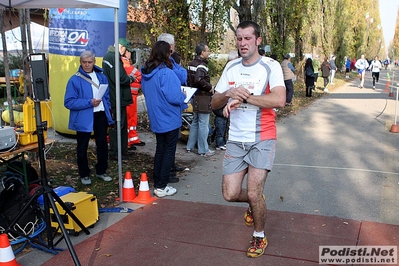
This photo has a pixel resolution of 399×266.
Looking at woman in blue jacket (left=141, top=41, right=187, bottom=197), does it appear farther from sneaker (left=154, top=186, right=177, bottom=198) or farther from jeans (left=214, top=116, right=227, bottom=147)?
jeans (left=214, top=116, right=227, bottom=147)

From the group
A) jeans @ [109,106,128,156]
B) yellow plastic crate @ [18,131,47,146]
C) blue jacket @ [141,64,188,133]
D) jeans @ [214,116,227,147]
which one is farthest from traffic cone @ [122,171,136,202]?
jeans @ [214,116,227,147]

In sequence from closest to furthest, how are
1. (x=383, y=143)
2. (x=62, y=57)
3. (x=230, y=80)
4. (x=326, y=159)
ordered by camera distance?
1. (x=230, y=80)
2. (x=326, y=159)
3. (x=62, y=57)
4. (x=383, y=143)

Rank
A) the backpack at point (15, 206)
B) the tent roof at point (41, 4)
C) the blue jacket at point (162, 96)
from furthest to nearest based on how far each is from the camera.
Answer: the blue jacket at point (162, 96) → the tent roof at point (41, 4) → the backpack at point (15, 206)

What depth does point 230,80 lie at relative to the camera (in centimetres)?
418

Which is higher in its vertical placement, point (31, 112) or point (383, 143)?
point (31, 112)

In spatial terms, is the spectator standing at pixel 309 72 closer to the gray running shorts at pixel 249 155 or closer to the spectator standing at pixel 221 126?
the spectator standing at pixel 221 126

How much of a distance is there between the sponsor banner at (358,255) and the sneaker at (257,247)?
542 millimetres

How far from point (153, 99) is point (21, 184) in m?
1.95

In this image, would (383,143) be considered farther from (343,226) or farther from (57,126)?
(57,126)

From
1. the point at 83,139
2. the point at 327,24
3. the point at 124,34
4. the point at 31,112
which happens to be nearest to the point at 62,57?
the point at 124,34

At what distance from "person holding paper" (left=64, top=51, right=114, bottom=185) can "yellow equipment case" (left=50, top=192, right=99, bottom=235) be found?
4.34ft

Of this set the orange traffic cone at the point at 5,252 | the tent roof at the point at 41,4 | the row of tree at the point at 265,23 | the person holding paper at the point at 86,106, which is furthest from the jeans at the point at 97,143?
the row of tree at the point at 265,23

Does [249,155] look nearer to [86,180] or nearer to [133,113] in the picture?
[86,180]

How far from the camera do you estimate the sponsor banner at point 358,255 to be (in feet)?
13.3
